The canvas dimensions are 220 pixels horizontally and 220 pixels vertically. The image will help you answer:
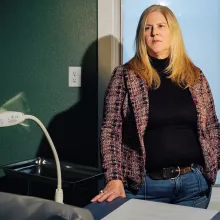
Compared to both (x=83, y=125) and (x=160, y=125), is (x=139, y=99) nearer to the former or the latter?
(x=160, y=125)

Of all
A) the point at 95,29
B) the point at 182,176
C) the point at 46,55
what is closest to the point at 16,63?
the point at 46,55

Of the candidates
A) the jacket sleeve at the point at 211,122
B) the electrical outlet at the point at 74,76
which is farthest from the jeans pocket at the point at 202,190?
the electrical outlet at the point at 74,76

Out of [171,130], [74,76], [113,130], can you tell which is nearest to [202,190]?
[171,130]

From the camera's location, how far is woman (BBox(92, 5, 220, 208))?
1396 millimetres

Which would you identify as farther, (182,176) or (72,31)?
(72,31)

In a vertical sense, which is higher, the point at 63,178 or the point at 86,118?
the point at 86,118

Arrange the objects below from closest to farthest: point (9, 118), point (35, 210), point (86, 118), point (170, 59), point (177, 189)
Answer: point (35, 210)
point (9, 118)
point (177, 189)
point (170, 59)
point (86, 118)

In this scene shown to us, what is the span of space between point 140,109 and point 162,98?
0.10 metres

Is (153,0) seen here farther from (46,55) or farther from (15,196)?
(15,196)

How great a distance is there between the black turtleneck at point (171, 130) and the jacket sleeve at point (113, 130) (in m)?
0.11

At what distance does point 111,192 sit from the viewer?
3.95 ft

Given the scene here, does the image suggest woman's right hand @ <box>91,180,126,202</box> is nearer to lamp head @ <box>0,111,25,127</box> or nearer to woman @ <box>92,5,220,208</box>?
woman @ <box>92,5,220,208</box>

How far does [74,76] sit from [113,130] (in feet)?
2.68

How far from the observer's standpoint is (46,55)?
222 centimetres
